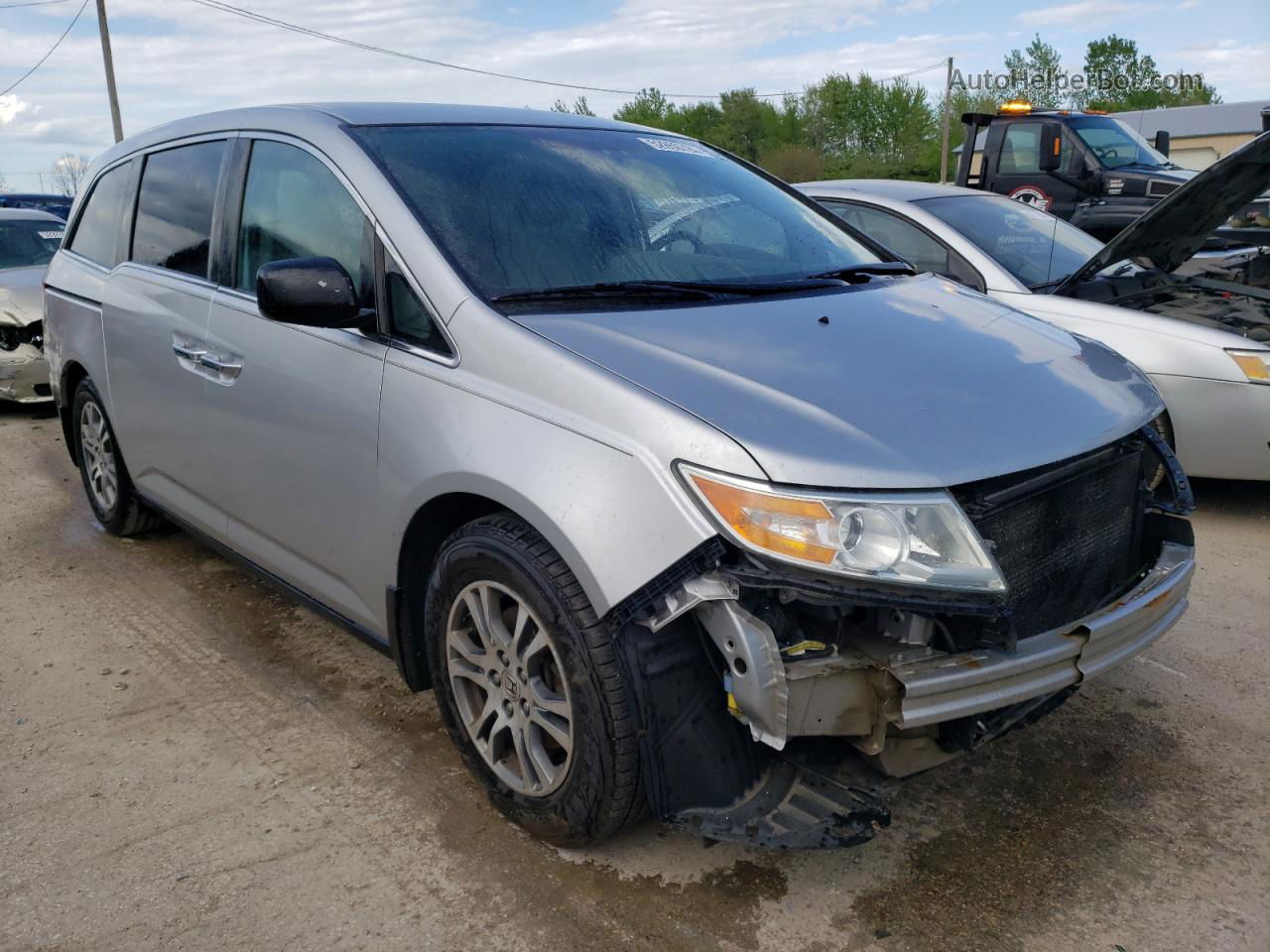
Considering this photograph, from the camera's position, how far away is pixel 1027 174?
1088cm

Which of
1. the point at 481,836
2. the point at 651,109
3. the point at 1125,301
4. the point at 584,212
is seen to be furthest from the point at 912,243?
the point at 651,109

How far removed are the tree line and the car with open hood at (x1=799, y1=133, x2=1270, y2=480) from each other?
63735 millimetres

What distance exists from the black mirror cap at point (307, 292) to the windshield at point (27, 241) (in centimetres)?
720

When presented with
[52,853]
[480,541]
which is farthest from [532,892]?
[52,853]

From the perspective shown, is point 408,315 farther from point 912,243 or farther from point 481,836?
point 912,243

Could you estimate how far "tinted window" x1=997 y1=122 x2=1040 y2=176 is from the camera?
1079 cm

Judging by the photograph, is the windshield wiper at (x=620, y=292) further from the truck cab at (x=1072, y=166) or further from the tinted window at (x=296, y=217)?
the truck cab at (x=1072, y=166)

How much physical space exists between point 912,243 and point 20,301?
634 cm

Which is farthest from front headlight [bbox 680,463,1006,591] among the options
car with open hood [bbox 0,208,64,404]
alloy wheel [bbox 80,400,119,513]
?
car with open hood [bbox 0,208,64,404]

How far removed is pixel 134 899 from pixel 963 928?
6.10 feet

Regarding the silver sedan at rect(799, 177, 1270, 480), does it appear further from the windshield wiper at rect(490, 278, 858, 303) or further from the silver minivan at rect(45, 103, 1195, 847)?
the windshield wiper at rect(490, 278, 858, 303)

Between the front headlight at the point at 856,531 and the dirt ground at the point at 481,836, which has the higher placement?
the front headlight at the point at 856,531

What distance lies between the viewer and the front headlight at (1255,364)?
15.8 ft

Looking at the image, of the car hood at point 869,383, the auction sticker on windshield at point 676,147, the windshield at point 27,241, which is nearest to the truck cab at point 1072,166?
the auction sticker on windshield at point 676,147
